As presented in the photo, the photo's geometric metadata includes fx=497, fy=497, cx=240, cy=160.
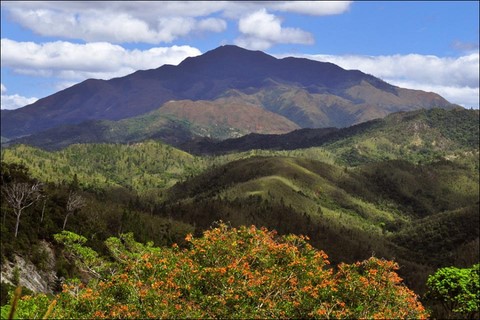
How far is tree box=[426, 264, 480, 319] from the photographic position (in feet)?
281

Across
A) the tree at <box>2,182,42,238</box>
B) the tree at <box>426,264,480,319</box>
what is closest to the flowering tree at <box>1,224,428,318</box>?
the tree at <box>426,264,480,319</box>

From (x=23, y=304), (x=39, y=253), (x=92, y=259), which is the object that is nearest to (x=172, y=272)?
(x=23, y=304)

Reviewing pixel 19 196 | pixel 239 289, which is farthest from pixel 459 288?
pixel 19 196

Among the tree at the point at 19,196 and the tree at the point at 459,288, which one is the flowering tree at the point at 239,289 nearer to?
the tree at the point at 459,288

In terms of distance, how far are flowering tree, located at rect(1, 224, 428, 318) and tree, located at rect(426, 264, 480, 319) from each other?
58.8 metres

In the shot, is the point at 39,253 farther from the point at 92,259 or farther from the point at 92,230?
the point at 92,230

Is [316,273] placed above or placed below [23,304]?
above

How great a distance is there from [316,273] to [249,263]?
5.35 meters

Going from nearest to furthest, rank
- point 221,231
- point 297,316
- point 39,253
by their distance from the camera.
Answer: point 297,316 < point 221,231 < point 39,253

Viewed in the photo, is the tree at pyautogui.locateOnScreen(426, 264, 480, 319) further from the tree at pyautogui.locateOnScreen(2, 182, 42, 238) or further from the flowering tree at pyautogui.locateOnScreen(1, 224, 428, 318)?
the tree at pyautogui.locateOnScreen(2, 182, 42, 238)

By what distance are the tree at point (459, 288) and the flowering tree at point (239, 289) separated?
5878 cm

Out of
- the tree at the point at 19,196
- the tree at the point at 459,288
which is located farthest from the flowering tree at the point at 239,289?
the tree at the point at 19,196

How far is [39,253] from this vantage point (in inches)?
4060

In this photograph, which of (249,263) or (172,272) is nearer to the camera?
(172,272)
